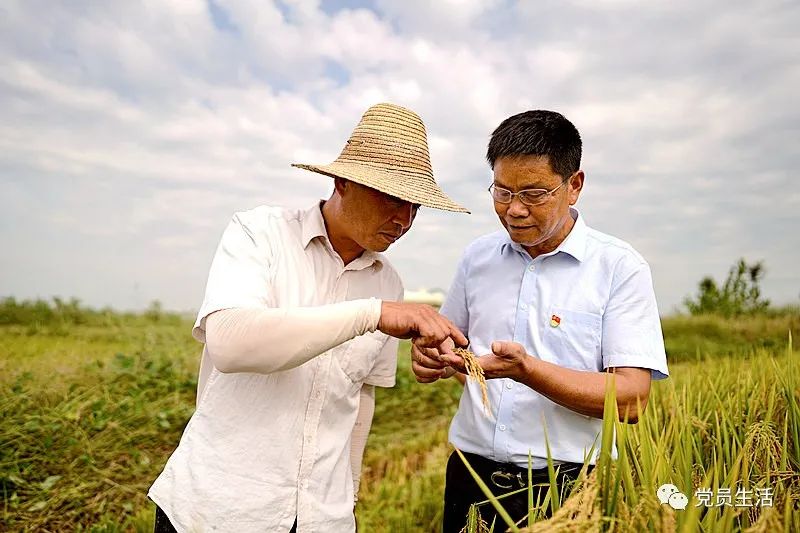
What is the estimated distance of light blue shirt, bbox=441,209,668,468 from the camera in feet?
8.59

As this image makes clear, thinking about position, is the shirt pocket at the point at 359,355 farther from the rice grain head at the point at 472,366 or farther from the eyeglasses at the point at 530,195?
the eyeglasses at the point at 530,195

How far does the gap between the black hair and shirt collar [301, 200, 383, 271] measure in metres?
0.58

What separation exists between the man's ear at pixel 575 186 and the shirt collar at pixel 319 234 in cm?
77

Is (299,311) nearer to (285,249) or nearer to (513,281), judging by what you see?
(285,249)

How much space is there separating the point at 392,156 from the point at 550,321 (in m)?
0.85

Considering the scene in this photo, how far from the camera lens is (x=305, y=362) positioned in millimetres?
2299

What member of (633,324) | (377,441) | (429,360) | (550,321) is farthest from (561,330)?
(377,441)

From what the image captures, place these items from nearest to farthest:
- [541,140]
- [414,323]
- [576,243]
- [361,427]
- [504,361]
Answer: [414,323] < [504,361] < [541,140] < [576,243] < [361,427]

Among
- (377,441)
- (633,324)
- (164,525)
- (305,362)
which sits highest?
(633,324)

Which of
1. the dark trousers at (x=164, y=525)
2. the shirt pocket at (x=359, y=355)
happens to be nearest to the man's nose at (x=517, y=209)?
the shirt pocket at (x=359, y=355)

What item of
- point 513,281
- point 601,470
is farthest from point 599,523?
point 513,281

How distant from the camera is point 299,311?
2.13 m

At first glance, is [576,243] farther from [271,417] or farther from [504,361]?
[271,417]

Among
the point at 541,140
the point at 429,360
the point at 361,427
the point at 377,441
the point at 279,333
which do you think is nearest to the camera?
the point at 279,333
